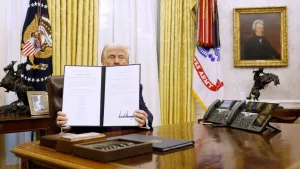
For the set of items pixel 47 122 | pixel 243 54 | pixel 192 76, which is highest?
pixel 243 54

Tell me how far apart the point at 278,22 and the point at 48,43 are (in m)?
3.34

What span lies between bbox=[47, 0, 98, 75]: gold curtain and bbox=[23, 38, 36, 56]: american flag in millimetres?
260

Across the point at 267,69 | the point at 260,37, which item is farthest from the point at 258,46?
the point at 267,69

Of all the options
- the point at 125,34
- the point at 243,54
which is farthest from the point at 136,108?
the point at 243,54

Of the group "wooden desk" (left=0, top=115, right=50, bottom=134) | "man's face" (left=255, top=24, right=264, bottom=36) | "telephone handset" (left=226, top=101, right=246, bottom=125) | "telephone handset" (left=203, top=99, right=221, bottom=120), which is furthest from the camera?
"man's face" (left=255, top=24, right=264, bottom=36)

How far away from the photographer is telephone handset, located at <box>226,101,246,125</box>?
1.96m

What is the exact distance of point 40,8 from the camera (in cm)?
381

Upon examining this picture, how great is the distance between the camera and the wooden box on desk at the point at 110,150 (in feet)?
3.48

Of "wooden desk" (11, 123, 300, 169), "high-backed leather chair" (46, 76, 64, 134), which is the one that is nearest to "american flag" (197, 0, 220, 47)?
"high-backed leather chair" (46, 76, 64, 134)

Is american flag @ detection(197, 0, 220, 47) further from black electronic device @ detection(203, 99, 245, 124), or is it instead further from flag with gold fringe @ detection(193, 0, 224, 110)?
black electronic device @ detection(203, 99, 245, 124)

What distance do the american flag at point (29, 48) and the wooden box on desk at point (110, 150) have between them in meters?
2.85

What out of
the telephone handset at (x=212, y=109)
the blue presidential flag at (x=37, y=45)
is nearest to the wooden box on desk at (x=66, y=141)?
the telephone handset at (x=212, y=109)

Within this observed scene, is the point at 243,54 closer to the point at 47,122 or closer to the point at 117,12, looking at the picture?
the point at 117,12

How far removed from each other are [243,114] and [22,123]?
6.87 feet
